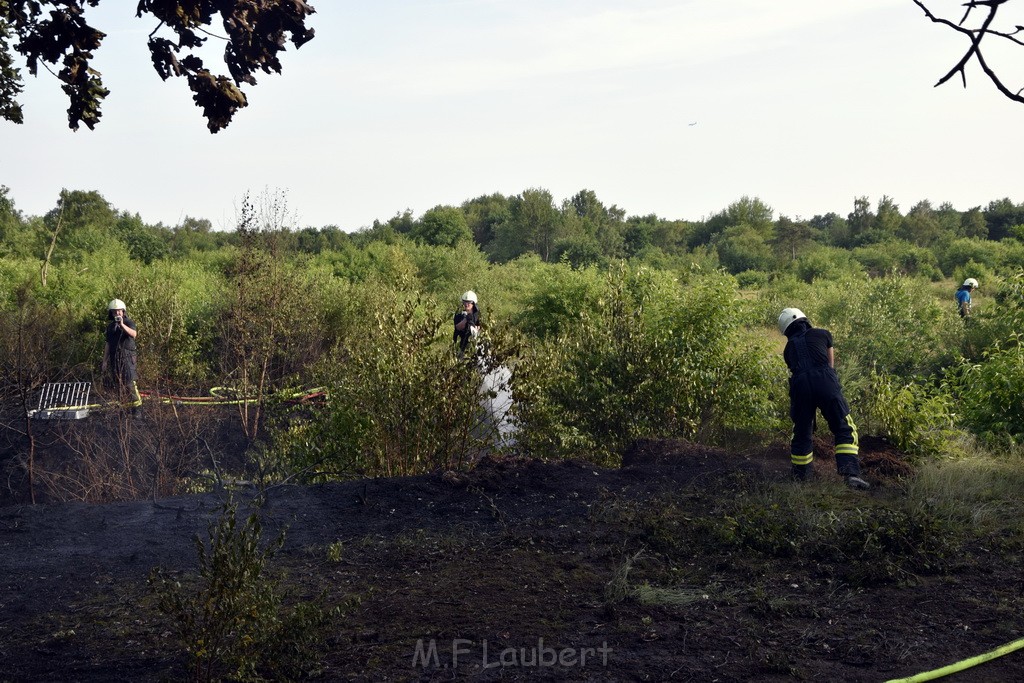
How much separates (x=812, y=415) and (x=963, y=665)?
3793 millimetres

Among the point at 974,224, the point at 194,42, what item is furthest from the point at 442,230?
the point at 194,42

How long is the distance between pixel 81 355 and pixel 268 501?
12.2 metres

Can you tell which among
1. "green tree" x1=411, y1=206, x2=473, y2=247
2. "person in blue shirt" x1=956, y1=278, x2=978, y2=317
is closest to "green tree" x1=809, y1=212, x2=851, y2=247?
"green tree" x1=411, y1=206, x2=473, y2=247

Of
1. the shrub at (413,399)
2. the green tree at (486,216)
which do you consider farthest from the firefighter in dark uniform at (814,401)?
the green tree at (486,216)

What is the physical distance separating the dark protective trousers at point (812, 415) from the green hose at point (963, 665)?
322cm

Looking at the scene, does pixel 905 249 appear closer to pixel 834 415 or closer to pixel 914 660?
pixel 834 415

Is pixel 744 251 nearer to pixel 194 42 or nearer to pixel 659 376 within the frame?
pixel 659 376

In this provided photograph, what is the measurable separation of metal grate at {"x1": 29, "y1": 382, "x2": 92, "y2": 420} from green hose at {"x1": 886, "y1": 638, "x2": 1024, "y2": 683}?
11.3 metres

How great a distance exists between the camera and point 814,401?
309 inches

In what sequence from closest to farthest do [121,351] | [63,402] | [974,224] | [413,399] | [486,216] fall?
1. [413,399]
2. [121,351]
3. [63,402]
4. [974,224]
5. [486,216]

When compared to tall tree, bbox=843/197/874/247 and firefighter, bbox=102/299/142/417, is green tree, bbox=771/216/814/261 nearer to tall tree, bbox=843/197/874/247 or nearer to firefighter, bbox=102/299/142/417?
tall tree, bbox=843/197/874/247

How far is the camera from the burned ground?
4355mm

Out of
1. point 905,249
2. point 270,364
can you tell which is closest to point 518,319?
point 270,364

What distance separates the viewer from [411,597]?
5.27 m
